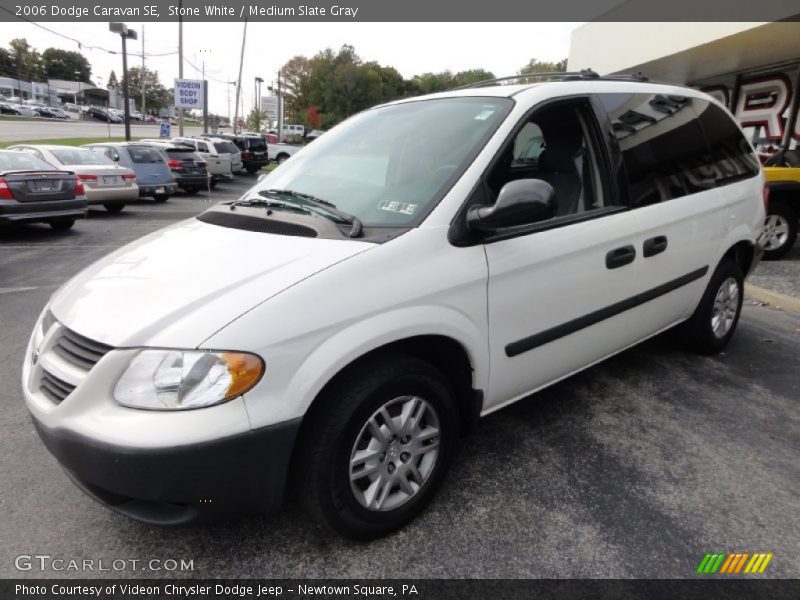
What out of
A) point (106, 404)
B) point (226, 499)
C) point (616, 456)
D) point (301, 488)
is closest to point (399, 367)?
point (301, 488)

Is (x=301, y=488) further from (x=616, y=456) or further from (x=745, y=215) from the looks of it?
(x=745, y=215)

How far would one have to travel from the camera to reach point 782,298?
6059 mm

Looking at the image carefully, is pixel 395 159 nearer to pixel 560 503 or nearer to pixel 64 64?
pixel 560 503

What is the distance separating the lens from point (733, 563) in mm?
2236

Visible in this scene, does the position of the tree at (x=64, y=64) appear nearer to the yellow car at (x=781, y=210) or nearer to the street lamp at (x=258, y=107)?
the street lamp at (x=258, y=107)

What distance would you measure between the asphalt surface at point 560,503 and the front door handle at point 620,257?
37.9 inches

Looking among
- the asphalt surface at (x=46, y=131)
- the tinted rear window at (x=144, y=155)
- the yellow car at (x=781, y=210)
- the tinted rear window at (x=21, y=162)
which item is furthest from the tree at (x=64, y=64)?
the yellow car at (x=781, y=210)

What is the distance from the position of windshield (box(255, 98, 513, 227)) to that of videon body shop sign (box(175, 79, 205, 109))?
28.3 meters

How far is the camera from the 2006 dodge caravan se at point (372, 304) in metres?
1.84

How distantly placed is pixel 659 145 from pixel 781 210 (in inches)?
238

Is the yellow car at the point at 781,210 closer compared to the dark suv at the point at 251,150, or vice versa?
the yellow car at the point at 781,210

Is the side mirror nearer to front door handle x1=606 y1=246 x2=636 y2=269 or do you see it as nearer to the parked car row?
front door handle x1=606 y1=246 x2=636 y2=269

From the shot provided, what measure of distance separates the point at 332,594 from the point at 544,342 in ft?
4.78

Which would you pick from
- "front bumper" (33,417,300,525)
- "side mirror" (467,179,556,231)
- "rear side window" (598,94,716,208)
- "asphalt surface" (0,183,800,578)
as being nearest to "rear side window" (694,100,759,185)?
"rear side window" (598,94,716,208)
